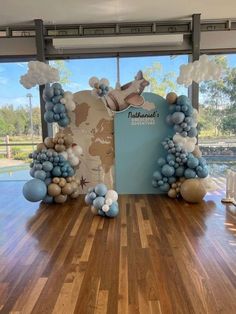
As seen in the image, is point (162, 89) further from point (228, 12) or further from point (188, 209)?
point (188, 209)

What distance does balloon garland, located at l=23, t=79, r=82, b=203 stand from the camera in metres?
4.79

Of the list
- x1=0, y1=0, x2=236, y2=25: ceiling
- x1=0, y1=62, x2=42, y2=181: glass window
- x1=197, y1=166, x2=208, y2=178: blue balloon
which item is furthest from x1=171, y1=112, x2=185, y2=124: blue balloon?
A: x1=0, y1=62, x2=42, y2=181: glass window

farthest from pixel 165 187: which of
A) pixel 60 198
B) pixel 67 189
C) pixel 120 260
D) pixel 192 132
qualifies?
pixel 120 260

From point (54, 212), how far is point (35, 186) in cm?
54

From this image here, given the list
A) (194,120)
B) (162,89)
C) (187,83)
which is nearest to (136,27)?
(162,89)

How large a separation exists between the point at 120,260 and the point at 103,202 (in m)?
1.27

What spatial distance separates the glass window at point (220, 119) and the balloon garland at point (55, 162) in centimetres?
290

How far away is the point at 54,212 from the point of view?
4500 millimetres

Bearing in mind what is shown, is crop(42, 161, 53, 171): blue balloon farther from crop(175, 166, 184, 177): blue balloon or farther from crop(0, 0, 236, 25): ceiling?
crop(0, 0, 236, 25): ceiling

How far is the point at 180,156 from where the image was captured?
16.5 feet

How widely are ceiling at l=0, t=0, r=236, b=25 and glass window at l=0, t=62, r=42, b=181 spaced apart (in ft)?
3.90

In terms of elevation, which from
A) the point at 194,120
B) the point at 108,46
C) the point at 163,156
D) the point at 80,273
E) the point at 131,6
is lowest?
the point at 80,273

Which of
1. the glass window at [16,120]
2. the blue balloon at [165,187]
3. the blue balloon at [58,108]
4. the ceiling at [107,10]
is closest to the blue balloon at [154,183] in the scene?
the blue balloon at [165,187]

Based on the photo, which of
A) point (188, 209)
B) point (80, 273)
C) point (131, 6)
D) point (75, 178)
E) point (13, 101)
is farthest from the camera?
point (13, 101)
